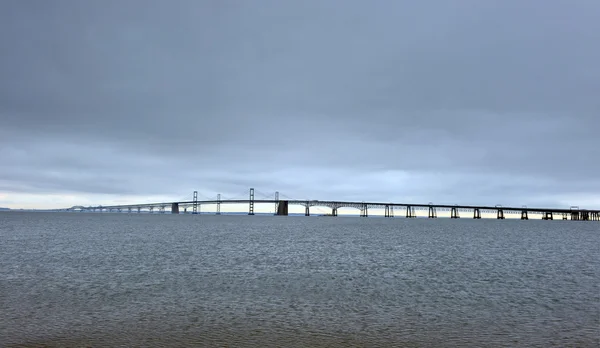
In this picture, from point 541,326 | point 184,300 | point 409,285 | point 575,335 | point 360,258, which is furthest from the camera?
point 360,258

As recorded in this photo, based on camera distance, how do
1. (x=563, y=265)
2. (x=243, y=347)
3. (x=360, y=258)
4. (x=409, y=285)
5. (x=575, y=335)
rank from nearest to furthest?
(x=243, y=347) < (x=575, y=335) < (x=409, y=285) < (x=563, y=265) < (x=360, y=258)

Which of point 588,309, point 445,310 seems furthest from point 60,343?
point 588,309

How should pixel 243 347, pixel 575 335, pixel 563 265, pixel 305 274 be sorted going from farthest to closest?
pixel 563 265 < pixel 305 274 < pixel 575 335 < pixel 243 347

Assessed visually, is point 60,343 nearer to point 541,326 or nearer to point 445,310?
point 445,310

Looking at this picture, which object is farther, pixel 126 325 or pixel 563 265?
pixel 563 265

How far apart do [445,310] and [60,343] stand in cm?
1597

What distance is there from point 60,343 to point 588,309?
22698 mm

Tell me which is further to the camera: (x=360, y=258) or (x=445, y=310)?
(x=360, y=258)

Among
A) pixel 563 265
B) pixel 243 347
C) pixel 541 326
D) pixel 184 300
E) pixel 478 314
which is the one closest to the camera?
pixel 243 347

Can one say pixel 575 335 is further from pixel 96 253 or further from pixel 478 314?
pixel 96 253

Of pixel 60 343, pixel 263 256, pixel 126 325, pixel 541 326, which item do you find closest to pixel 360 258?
pixel 263 256

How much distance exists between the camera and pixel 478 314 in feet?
68.2

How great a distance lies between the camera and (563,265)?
4216 centimetres

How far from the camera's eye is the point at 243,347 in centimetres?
1491
